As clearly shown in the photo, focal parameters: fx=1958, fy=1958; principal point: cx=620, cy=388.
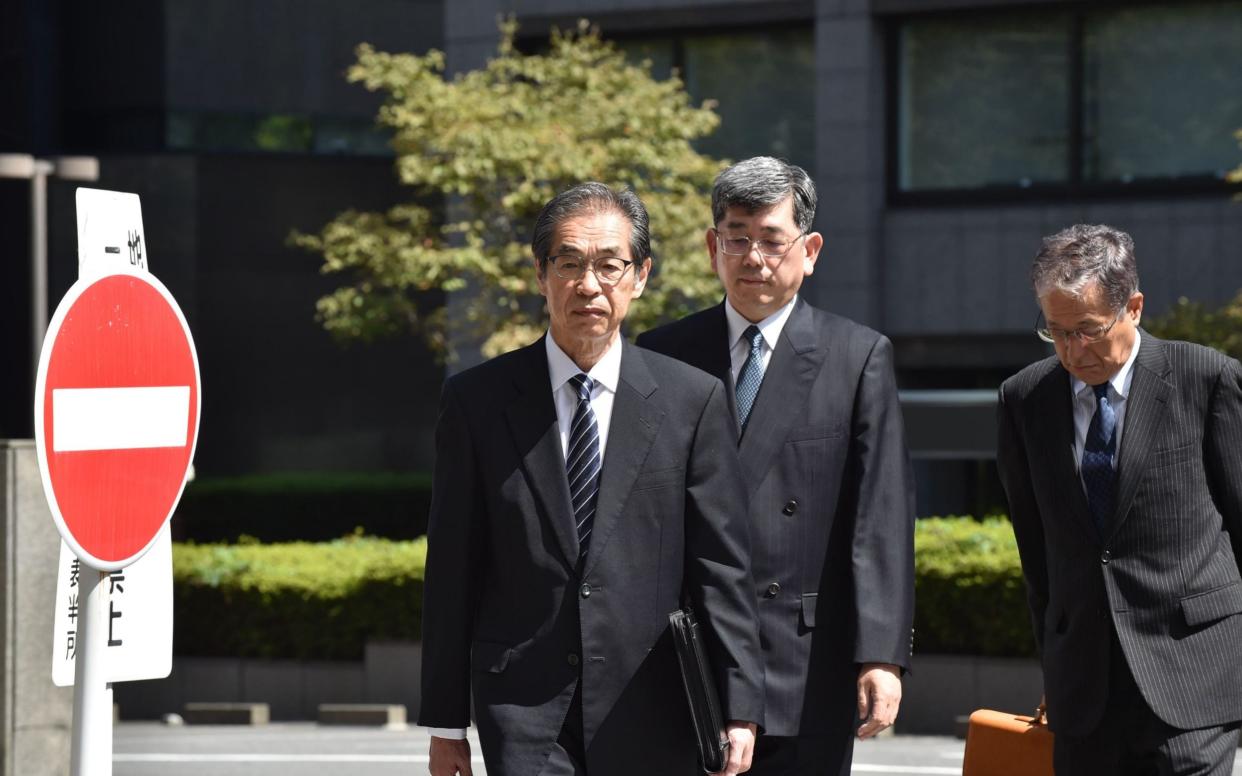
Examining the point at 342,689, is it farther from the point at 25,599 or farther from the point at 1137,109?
the point at 1137,109

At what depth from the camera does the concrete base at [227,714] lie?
1368 centimetres

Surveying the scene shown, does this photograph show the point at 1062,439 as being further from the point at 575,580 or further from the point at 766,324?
the point at 575,580

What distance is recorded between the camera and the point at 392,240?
21.3 m

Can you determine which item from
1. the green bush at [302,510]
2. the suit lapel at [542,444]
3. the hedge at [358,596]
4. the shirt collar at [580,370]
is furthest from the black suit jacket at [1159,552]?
the green bush at [302,510]

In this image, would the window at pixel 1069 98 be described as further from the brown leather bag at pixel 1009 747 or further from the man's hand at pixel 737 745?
the man's hand at pixel 737 745

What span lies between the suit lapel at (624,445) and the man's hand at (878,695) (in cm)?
88

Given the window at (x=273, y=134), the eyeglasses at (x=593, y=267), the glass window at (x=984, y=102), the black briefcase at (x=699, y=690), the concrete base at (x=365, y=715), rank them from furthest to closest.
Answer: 1. the window at (x=273, y=134)
2. the glass window at (x=984, y=102)
3. the concrete base at (x=365, y=715)
4. the eyeglasses at (x=593, y=267)
5. the black briefcase at (x=699, y=690)

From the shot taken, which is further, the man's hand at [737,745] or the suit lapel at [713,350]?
the suit lapel at [713,350]

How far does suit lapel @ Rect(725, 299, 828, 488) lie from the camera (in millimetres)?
5031

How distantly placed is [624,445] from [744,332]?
913mm

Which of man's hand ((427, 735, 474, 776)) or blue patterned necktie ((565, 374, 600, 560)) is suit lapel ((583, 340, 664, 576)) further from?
man's hand ((427, 735, 474, 776))

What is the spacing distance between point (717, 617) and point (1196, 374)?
1391 mm

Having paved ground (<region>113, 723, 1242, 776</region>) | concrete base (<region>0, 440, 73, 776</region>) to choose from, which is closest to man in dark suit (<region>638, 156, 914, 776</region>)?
concrete base (<region>0, 440, 73, 776</region>)

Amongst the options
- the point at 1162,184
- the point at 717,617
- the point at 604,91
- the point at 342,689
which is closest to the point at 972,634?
the point at 342,689
